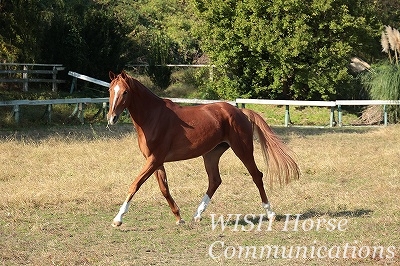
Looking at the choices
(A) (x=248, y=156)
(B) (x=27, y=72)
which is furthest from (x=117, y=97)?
(B) (x=27, y=72)

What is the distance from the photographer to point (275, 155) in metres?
10.1

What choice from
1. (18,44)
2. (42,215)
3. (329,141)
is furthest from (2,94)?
(42,215)

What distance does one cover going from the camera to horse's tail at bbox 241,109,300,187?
33.1 feet

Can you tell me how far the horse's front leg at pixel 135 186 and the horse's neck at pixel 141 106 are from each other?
569mm

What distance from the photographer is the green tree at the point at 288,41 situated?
2756 cm

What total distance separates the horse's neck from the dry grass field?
4.55ft

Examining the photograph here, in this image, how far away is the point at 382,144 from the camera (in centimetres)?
1820

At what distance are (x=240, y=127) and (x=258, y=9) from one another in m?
19.0

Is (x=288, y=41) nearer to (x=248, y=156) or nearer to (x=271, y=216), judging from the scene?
(x=248, y=156)

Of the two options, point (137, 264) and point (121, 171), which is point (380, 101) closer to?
point (121, 171)

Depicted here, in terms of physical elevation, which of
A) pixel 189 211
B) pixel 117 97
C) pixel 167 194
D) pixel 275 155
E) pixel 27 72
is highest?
pixel 117 97

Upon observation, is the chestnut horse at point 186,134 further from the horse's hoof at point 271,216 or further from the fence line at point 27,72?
the fence line at point 27,72

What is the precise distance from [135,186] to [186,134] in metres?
1.04

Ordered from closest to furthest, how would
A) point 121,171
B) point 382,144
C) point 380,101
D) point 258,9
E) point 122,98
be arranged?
point 122,98, point 121,171, point 382,144, point 380,101, point 258,9
